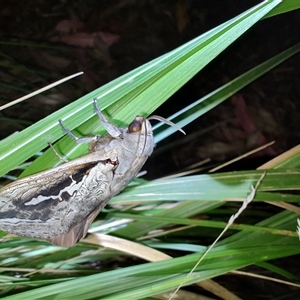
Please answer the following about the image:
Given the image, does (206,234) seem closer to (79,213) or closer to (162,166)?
(162,166)

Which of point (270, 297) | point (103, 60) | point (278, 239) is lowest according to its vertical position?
point (270, 297)

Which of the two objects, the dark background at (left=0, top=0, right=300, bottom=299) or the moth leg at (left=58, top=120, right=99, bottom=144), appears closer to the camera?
the moth leg at (left=58, top=120, right=99, bottom=144)

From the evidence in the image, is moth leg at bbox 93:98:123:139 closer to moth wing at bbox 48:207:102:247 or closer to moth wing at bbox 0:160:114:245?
moth wing at bbox 0:160:114:245

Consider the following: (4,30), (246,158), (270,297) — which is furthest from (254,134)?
(4,30)

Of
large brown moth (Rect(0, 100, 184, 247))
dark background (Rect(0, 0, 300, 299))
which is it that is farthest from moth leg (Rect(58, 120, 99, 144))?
dark background (Rect(0, 0, 300, 299))

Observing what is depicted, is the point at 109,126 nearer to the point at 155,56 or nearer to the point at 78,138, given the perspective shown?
the point at 78,138

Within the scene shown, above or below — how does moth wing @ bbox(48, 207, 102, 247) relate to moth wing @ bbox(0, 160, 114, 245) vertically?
below

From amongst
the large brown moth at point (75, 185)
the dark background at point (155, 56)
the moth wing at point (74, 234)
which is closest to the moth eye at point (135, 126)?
the large brown moth at point (75, 185)
